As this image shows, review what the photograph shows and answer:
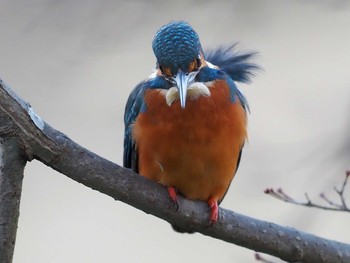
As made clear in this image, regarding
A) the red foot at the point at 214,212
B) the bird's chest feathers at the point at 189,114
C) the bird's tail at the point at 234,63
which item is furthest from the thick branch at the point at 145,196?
the bird's tail at the point at 234,63

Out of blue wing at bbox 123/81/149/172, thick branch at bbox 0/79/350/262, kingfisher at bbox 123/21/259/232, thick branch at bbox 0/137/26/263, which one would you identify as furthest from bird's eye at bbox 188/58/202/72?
thick branch at bbox 0/137/26/263

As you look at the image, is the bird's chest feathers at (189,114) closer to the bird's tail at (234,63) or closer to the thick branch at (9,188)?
the bird's tail at (234,63)

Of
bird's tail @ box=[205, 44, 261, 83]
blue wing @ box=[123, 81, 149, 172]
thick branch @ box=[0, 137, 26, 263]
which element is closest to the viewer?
thick branch @ box=[0, 137, 26, 263]

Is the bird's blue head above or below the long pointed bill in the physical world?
above

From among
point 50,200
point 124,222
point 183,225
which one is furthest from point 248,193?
point 183,225

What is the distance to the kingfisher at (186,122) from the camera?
8.26ft

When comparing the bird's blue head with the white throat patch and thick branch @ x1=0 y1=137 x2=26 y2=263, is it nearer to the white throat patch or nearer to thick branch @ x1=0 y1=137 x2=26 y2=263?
the white throat patch

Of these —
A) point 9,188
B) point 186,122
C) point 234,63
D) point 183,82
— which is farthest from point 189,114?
point 9,188

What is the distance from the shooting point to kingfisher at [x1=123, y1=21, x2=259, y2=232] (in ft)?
8.26

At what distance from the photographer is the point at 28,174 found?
12.7 ft

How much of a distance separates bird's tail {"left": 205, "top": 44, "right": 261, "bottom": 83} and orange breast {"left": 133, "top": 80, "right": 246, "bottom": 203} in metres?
0.29

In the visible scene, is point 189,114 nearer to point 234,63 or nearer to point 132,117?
point 132,117

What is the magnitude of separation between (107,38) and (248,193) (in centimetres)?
Result: 115

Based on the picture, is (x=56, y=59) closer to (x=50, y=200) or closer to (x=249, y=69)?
(x=50, y=200)
